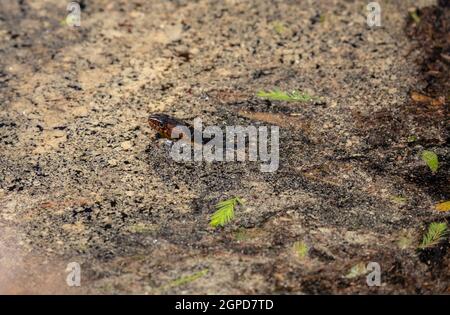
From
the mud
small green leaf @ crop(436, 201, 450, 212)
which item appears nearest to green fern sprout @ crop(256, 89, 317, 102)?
the mud

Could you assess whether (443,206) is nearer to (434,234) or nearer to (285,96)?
(434,234)

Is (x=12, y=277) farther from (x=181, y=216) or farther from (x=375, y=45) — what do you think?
(x=375, y=45)

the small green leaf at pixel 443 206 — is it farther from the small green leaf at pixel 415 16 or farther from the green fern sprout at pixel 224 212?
the small green leaf at pixel 415 16

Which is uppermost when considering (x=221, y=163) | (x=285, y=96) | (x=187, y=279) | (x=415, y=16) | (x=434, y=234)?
(x=415, y=16)

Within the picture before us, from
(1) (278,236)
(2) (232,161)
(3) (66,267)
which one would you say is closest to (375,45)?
(2) (232,161)

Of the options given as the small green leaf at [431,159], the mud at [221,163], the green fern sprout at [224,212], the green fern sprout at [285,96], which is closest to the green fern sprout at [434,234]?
the mud at [221,163]

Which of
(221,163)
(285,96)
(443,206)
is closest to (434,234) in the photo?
(443,206)
